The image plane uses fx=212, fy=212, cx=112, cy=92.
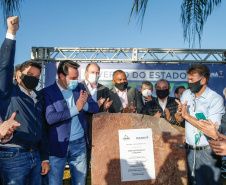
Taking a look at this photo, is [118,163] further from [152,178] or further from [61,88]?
[61,88]

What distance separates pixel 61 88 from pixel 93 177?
117 cm

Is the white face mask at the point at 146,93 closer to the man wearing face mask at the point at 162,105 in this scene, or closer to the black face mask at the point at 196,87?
the man wearing face mask at the point at 162,105

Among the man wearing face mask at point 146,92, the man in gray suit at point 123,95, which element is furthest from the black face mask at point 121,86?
the man wearing face mask at point 146,92

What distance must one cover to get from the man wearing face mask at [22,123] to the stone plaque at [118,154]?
0.61 metres

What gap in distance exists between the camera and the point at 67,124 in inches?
97.7

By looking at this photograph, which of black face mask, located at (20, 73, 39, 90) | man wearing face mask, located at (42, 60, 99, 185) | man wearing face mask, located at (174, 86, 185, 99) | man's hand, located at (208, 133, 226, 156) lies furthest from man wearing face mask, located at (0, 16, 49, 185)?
man wearing face mask, located at (174, 86, 185, 99)

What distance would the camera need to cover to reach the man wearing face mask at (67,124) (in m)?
2.39

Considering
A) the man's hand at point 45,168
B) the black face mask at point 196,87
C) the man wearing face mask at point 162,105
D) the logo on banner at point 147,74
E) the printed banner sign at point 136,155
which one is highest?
the logo on banner at point 147,74

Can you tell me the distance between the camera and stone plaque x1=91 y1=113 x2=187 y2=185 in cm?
205

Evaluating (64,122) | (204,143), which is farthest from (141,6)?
(204,143)

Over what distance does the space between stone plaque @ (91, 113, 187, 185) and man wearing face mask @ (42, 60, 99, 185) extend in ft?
1.52

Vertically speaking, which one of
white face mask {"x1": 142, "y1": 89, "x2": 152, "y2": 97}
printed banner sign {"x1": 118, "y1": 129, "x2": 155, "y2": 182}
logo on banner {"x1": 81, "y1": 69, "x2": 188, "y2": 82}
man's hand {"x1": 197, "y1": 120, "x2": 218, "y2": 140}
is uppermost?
logo on banner {"x1": 81, "y1": 69, "x2": 188, "y2": 82}

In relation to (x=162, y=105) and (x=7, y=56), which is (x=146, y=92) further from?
(x=7, y=56)

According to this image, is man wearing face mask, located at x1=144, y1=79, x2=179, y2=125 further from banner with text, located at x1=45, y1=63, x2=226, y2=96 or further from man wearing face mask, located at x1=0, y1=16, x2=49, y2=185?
banner with text, located at x1=45, y1=63, x2=226, y2=96
